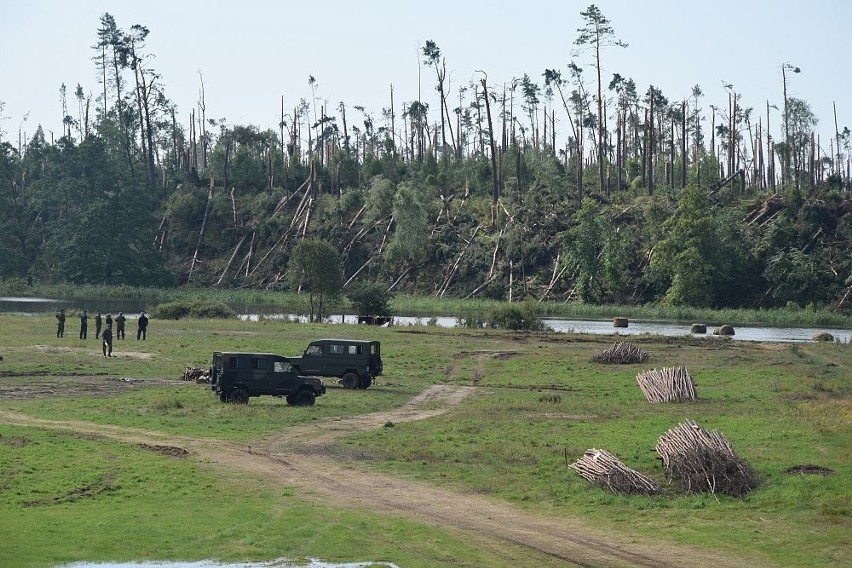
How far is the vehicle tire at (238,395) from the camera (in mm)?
40312

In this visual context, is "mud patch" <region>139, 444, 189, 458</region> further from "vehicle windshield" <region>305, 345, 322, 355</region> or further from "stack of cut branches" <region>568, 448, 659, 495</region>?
"vehicle windshield" <region>305, 345, 322, 355</region>

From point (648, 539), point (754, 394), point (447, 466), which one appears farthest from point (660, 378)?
point (648, 539)

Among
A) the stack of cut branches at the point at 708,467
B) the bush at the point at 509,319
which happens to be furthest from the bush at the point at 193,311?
the stack of cut branches at the point at 708,467

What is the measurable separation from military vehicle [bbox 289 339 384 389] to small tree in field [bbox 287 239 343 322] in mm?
39000

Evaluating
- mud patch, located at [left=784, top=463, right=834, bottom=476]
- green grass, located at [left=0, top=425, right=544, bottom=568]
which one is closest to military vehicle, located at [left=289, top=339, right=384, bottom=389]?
green grass, located at [left=0, top=425, right=544, bottom=568]

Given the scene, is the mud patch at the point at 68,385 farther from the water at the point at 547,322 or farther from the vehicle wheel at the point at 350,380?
the water at the point at 547,322

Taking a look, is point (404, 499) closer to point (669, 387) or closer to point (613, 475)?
point (613, 475)

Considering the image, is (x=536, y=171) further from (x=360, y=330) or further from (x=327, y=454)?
(x=327, y=454)

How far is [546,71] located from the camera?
532 ft

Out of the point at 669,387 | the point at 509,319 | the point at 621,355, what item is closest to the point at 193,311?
the point at 509,319

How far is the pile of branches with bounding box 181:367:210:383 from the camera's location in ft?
153

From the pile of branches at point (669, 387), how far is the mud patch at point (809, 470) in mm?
14885

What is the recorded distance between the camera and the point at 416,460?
1202 inches

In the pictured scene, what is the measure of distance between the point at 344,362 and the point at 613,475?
69.8 feet
